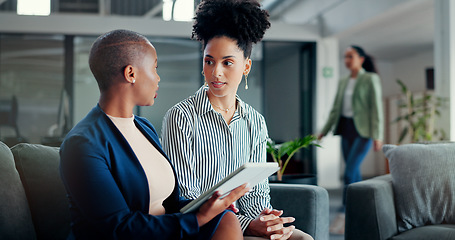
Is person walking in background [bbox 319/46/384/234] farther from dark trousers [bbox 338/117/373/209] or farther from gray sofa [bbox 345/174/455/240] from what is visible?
gray sofa [bbox 345/174/455/240]

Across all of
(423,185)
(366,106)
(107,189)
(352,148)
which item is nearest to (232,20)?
(107,189)

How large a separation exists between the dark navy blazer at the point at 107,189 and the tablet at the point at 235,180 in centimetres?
3

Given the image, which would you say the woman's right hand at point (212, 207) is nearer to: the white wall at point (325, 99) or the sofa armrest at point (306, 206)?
the sofa armrest at point (306, 206)

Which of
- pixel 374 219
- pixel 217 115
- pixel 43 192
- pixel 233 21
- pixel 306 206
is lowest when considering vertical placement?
pixel 374 219

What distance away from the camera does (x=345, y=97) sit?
466 cm

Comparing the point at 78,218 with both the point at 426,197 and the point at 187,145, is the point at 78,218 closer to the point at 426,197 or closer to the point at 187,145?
the point at 187,145

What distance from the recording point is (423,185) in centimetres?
231

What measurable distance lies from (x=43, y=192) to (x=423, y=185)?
1.77m

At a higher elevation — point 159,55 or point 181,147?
point 159,55

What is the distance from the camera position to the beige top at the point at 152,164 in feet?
3.78

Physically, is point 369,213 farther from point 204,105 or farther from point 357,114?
point 357,114

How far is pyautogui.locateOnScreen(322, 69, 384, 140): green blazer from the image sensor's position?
4.41 metres

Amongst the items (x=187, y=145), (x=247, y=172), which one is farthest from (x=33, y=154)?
(x=247, y=172)

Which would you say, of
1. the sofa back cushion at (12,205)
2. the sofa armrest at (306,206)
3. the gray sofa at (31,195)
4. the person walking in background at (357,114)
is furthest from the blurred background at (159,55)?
the sofa back cushion at (12,205)
